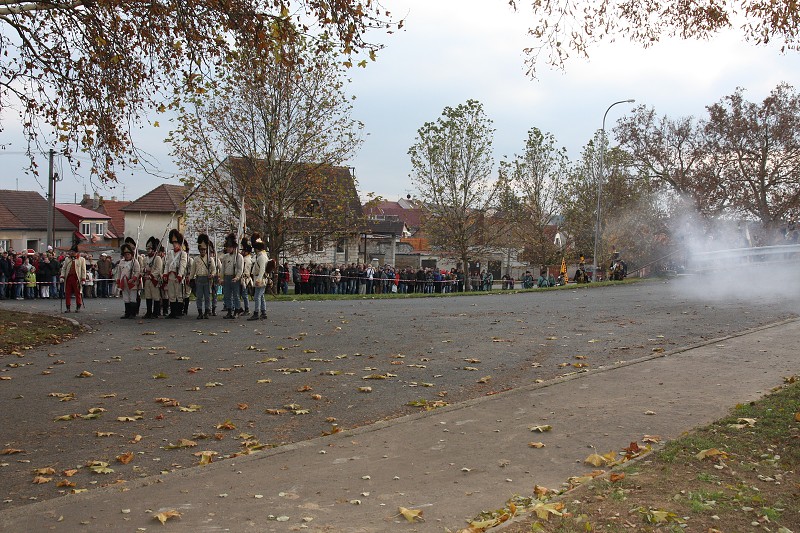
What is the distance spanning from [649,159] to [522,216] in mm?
9832

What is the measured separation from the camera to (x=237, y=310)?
770 inches

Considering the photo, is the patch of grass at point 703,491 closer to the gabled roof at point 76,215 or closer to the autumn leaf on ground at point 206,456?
the autumn leaf on ground at point 206,456

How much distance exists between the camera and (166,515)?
18.7 feet

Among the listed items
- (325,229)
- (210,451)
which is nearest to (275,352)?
(210,451)

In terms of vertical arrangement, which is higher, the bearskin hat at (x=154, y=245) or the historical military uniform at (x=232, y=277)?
the bearskin hat at (x=154, y=245)

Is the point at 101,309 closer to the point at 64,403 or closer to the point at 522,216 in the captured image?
the point at 64,403

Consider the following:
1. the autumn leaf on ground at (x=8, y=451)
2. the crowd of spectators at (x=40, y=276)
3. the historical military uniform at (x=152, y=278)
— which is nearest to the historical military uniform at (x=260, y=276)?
the historical military uniform at (x=152, y=278)

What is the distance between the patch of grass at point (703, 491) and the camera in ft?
17.6

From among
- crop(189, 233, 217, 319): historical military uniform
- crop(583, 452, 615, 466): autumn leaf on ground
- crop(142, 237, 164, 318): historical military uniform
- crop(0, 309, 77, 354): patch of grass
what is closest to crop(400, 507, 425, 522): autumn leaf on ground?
crop(583, 452, 615, 466): autumn leaf on ground

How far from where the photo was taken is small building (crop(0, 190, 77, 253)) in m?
58.6

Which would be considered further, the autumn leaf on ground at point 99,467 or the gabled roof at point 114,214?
the gabled roof at point 114,214

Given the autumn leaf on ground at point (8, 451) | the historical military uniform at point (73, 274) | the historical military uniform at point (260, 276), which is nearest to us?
the autumn leaf on ground at point (8, 451)

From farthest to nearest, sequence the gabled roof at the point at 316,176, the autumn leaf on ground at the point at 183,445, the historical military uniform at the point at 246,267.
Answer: the gabled roof at the point at 316,176, the historical military uniform at the point at 246,267, the autumn leaf on ground at the point at 183,445

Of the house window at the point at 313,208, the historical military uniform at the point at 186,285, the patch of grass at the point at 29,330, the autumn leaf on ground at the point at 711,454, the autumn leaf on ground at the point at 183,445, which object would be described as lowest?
the autumn leaf on ground at the point at 183,445
